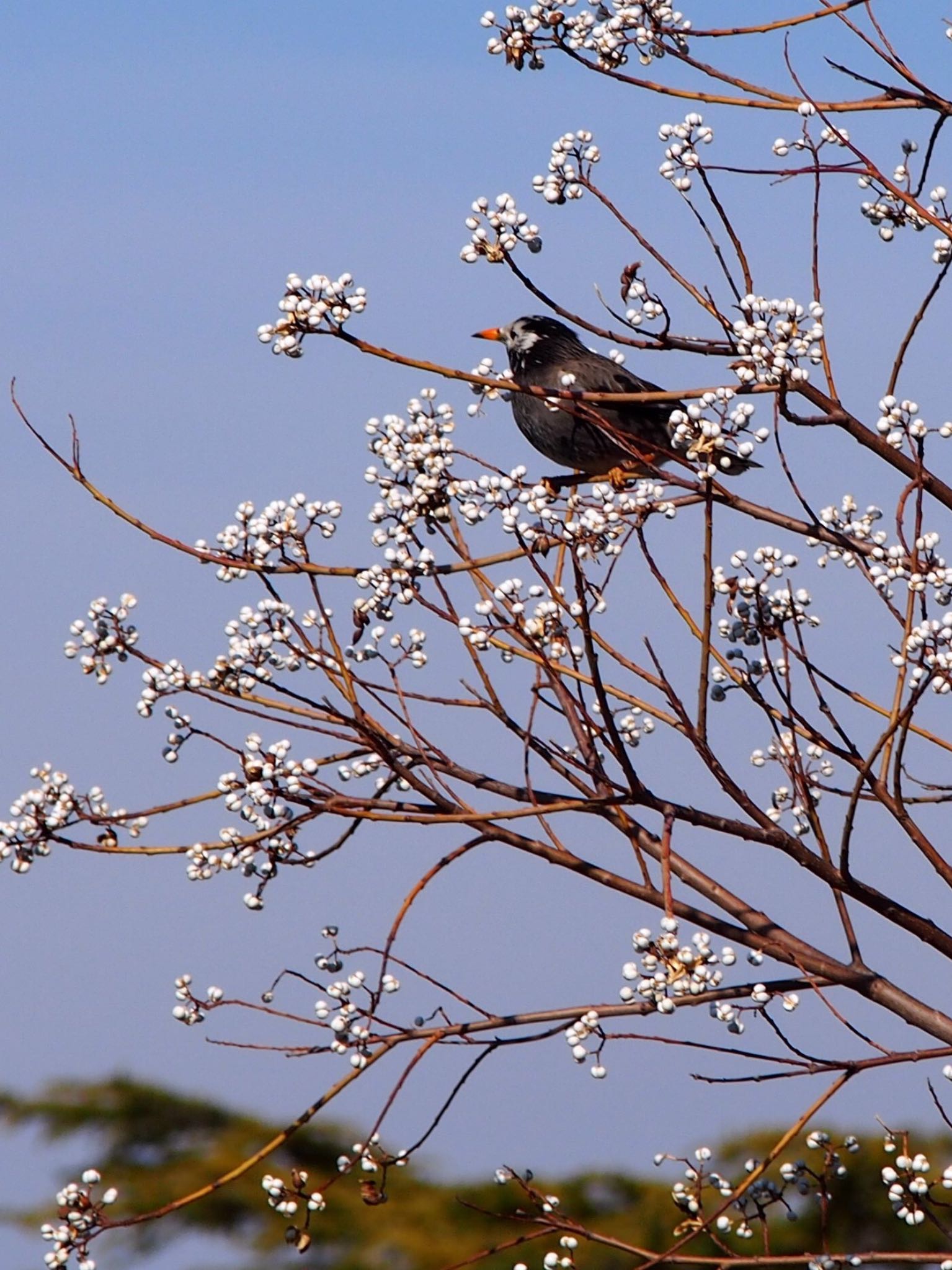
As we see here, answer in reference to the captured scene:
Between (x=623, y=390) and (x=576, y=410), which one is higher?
(x=623, y=390)

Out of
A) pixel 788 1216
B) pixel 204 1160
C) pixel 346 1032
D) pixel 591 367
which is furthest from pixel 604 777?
pixel 204 1160

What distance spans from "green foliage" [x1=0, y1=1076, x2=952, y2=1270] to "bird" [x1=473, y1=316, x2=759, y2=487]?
516 centimetres

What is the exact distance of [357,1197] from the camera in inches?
404

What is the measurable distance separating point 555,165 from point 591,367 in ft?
6.83

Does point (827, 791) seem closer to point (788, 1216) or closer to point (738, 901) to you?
point (738, 901)

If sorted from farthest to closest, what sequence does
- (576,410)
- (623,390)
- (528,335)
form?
(528,335), (623,390), (576,410)

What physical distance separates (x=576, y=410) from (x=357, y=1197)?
299 inches

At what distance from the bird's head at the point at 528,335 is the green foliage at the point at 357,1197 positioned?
5.27 m

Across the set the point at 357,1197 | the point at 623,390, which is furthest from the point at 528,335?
the point at 357,1197

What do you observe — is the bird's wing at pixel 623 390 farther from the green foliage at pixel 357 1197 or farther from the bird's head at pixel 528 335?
the green foliage at pixel 357 1197

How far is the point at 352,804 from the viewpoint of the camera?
4.23 m

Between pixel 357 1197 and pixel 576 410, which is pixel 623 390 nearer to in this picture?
pixel 576 410

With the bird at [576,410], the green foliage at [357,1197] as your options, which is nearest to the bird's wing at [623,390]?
the bird at [576,410]

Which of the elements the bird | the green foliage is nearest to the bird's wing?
the bird
